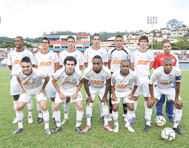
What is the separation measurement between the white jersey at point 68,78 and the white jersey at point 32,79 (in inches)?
13.7

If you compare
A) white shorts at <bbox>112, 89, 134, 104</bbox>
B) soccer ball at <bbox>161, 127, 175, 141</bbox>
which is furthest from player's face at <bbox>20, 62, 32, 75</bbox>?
soccer ball at <bbox>161, 127, 175, 141</bbox>

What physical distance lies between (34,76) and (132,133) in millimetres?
2726

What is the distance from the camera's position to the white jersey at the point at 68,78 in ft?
12.5

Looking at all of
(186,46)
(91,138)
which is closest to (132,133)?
(91,138)

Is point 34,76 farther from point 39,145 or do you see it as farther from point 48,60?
point 39,145

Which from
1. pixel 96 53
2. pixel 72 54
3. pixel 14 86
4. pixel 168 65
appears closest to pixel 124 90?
pixel 168 65

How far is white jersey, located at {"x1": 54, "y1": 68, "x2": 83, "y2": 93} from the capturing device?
3.82 m

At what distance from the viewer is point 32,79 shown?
149 inches

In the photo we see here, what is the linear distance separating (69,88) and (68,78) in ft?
0.98

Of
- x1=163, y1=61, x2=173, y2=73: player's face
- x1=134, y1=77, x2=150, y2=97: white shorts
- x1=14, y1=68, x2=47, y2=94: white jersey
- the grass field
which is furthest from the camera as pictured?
x1=134, y1=77, x2=150, y2=97: white shorts

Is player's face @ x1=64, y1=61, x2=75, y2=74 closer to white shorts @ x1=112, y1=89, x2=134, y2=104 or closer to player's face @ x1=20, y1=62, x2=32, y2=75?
player's face @ x1=20, y1=62, x2=32, y2=75

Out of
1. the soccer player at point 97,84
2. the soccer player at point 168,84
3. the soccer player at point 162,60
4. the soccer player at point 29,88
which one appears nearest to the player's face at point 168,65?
the soccer player at point 168,84

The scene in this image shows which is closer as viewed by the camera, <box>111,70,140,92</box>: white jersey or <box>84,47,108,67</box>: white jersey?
<box>111,70,140,92</box>: white jersey

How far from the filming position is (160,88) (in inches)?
159
